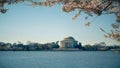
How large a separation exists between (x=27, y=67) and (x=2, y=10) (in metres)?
50.3

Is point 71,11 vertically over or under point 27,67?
over

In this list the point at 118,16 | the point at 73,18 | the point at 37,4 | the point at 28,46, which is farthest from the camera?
the point at 28,46

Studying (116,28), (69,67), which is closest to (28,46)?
→ (69,67)

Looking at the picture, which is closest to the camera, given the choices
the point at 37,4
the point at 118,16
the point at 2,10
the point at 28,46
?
the point at 2,10

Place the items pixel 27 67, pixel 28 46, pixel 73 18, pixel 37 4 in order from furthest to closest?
pixel 28 46
pixel 27 67
pixel 73 18
pixel 37 4

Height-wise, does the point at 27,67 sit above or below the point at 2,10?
below

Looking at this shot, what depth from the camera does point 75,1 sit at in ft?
26.7

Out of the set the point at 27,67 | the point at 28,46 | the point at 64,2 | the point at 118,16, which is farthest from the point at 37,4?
the point at 28,46

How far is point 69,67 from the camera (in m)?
59.8

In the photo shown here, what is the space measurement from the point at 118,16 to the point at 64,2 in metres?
2.58

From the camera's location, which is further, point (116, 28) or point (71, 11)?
point (116, 28)

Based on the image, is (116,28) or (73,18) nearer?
(73,18)

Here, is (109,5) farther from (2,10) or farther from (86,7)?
(2,10)

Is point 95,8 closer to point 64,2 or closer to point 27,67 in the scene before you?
point 64,2
